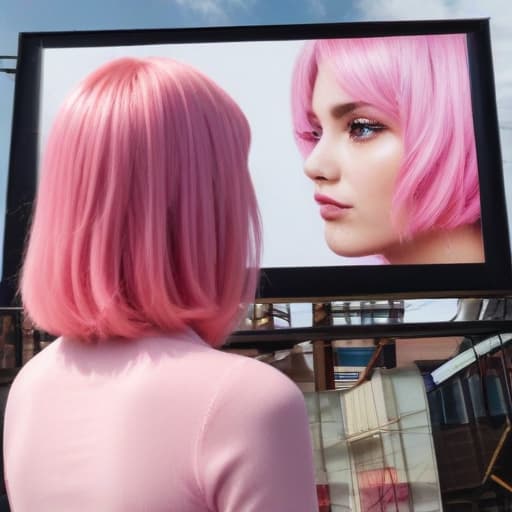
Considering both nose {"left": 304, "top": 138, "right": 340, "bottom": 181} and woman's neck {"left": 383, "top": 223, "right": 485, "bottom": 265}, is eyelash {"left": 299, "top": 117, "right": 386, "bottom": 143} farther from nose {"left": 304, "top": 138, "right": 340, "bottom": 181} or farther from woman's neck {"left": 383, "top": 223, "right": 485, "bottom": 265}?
woman's neck {"left": 383, "top": 223, "right": 485, "bottom": 265}

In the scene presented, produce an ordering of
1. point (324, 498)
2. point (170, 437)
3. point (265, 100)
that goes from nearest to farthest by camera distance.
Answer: point (170, 437) → point (324, 498) → point (265, 100)

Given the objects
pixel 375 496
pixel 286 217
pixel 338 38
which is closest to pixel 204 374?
pixel 375 496

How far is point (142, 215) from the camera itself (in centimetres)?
49

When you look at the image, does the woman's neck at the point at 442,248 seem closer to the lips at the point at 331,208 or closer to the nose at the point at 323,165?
the lips at the point at 331,208

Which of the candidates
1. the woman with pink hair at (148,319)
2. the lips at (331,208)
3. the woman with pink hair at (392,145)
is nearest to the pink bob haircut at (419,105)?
the woman with pink hair at (392,145)

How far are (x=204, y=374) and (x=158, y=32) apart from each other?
1.92 metres

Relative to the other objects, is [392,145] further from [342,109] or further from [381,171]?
[342,109]

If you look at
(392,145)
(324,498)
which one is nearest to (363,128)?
(392,145)

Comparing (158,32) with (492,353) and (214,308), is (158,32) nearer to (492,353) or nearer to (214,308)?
(492,353)

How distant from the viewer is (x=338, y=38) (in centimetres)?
211

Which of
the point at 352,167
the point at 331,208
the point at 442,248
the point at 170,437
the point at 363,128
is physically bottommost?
the point at 170,437

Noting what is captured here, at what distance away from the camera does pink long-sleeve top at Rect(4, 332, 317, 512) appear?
0.40m

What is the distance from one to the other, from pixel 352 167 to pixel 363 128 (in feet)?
0.43

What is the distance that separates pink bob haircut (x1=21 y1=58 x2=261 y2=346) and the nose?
1.58 metres
